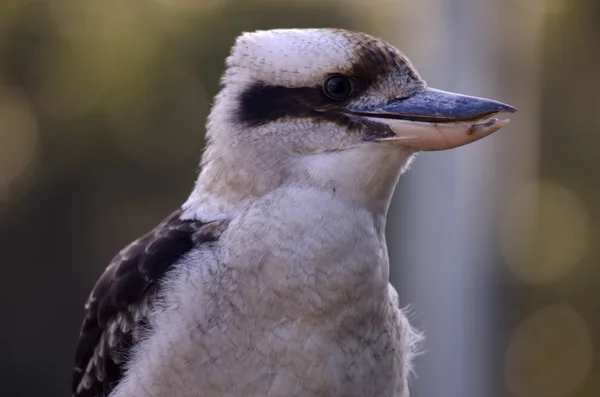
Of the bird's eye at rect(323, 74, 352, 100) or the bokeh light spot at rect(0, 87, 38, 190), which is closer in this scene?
the bird's eye at rect(323, 74, 352, 100)

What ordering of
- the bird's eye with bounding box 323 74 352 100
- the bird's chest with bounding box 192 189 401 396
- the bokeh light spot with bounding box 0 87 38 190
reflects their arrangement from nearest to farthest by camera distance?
the bird's chest with bounding box 192 189 401 396 < the bird's eye with bounding box 323 74 352 100 < the bokeh light spot with bounding box 0 87 38 190

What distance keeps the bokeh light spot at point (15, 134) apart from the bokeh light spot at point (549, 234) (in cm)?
209

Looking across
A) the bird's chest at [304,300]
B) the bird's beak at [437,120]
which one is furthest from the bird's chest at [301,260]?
the bird's beak at [437,120]

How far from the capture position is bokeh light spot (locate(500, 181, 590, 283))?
3.96 m

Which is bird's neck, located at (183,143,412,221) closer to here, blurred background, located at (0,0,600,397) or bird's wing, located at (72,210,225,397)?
bird's wing, located at (72,210,225,397)

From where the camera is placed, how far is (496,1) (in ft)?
10.4

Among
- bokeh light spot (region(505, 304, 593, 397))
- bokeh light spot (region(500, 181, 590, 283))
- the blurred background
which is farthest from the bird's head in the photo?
bokeh light spot (region(505, 304, 593, 397))

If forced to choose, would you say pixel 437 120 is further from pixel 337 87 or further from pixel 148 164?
pixel 148 164

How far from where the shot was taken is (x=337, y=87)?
1549 millimetres

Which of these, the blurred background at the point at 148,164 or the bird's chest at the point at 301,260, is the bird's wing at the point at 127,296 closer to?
the bird's chest at the point at 301,260

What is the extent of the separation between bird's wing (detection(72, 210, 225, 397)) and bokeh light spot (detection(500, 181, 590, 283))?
8.22ft

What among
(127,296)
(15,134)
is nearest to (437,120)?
(127,296)

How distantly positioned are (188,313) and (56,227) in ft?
9.17

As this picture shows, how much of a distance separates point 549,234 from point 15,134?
7.79ft
